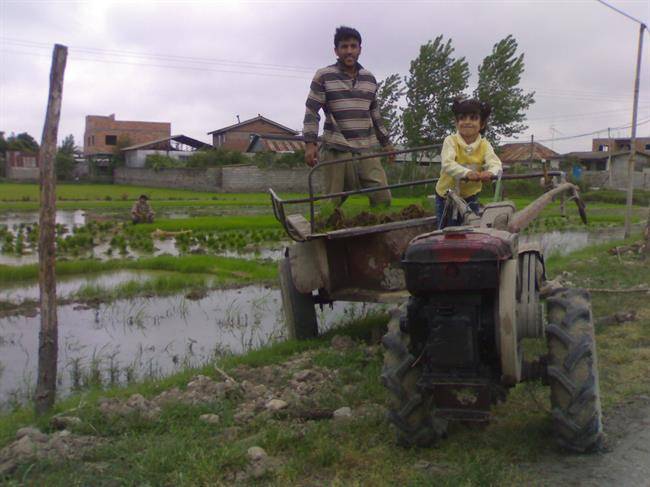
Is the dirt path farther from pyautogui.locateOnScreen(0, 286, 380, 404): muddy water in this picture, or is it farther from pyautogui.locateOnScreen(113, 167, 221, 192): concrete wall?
pyautogui.locateOnScreen(113, 167, 221, 192): concrete wall

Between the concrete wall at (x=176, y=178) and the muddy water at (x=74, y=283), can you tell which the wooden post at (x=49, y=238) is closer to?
the muddy water at (x=74, y=283)

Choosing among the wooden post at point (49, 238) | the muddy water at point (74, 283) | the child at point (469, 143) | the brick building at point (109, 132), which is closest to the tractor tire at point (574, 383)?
the child at point (469, 143)

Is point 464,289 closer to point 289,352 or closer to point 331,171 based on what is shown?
point 289,352

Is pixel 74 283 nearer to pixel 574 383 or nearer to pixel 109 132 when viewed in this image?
pixel 574 383

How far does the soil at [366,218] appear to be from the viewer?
627cm

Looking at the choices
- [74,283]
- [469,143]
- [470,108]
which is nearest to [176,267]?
[74,283]

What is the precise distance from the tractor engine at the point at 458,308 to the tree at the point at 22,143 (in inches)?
2470

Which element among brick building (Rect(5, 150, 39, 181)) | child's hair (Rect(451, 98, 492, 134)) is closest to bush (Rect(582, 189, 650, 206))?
child's hair (Rect(451, 98, 492, 134))

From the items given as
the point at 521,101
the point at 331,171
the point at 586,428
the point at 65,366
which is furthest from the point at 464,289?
the point at 521,101

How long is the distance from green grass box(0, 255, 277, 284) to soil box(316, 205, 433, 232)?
443cm

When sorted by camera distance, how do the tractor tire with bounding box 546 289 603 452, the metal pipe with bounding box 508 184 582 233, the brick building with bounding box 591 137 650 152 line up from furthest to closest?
1. the brick building with bounding box 591 137 650 152
2. the metal pipe with bounding box 508 184 582 233
3. the tractor tire with bounding box 546 289 603 452

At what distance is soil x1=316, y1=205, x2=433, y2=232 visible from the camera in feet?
20.6

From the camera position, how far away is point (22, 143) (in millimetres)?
63000

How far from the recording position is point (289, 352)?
607cm
